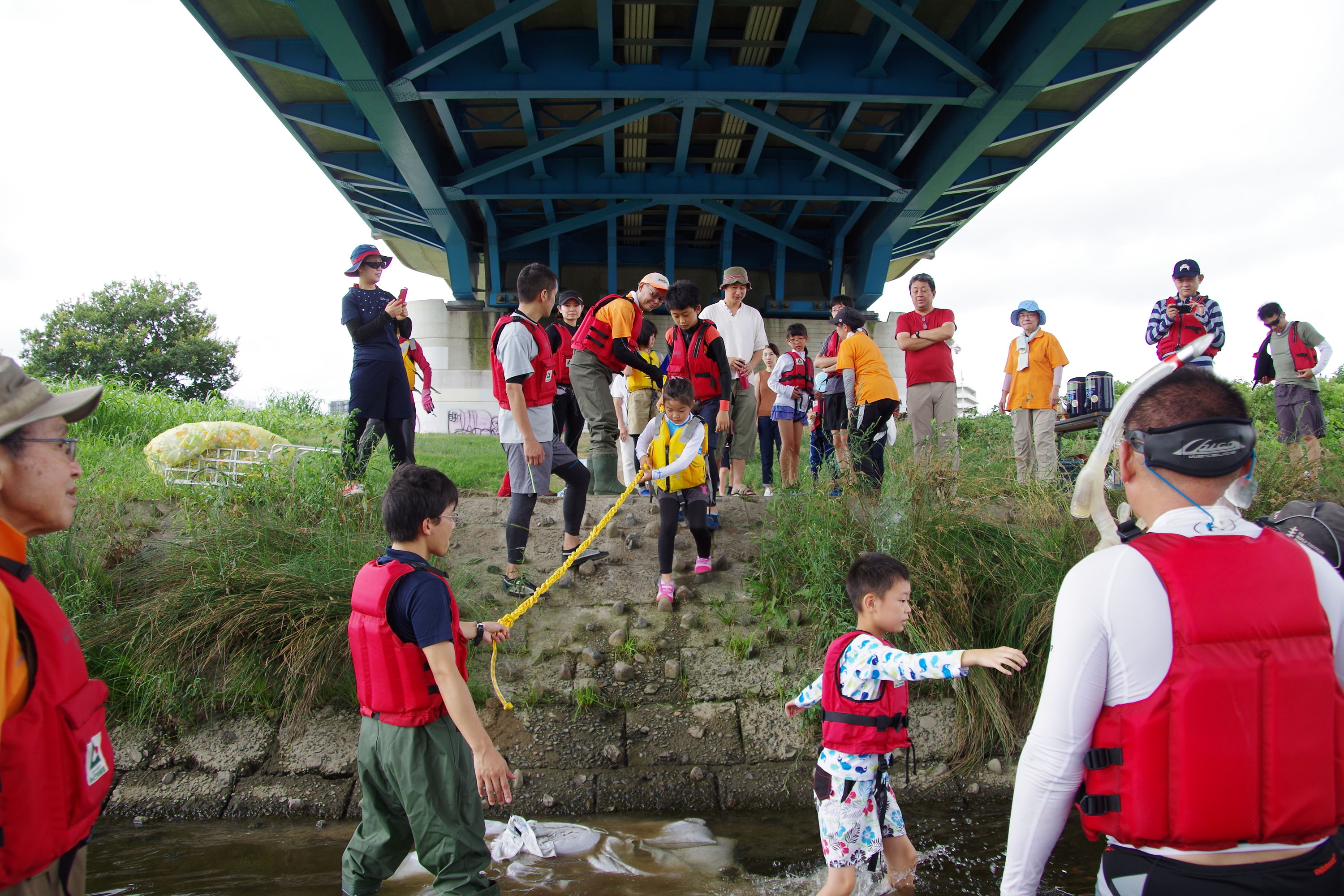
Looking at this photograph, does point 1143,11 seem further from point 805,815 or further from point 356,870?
point 356,870

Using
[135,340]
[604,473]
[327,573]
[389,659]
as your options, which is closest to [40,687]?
[389,659]

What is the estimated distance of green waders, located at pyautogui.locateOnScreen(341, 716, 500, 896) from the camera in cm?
263

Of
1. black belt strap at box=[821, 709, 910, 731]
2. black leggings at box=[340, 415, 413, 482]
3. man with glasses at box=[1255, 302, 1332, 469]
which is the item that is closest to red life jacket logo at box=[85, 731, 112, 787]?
black belt strap at box=[821, 709, 910, 731]

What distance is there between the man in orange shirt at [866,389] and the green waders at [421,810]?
467cm

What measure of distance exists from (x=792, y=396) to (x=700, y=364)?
1805 mm

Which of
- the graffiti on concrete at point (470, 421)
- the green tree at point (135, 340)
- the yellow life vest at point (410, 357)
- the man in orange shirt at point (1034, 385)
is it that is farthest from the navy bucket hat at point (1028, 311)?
the green tree at point (135, 340)

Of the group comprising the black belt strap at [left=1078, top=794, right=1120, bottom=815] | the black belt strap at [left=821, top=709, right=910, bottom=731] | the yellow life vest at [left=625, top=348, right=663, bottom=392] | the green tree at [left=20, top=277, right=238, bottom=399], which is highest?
the green tree at [left=20, top=277, right=238, bottom=399]

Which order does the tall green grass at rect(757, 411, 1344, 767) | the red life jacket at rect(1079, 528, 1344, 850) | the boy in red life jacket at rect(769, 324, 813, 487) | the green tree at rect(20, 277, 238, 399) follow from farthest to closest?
1. the green tree at rect(20, 277, 238, 399)
2. the boy in red life jacket at rect(769, 324, 813, 487)
3. the tall green grass at rect(757, 411, 1344, 767)
4. the red life jacket at rect(1079, 528, 1344, 850)

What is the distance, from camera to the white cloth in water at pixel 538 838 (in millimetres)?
3578

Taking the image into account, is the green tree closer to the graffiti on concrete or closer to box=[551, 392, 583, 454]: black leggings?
the graffiti on concrete

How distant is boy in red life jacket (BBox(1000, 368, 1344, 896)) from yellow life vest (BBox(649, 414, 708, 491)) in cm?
408

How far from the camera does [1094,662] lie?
152cm

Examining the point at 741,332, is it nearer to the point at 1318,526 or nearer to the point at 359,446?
the point at 359,446

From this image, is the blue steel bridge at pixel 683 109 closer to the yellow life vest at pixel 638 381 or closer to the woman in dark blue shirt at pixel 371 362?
the woman in dark blue shirt at pixel 371 362
